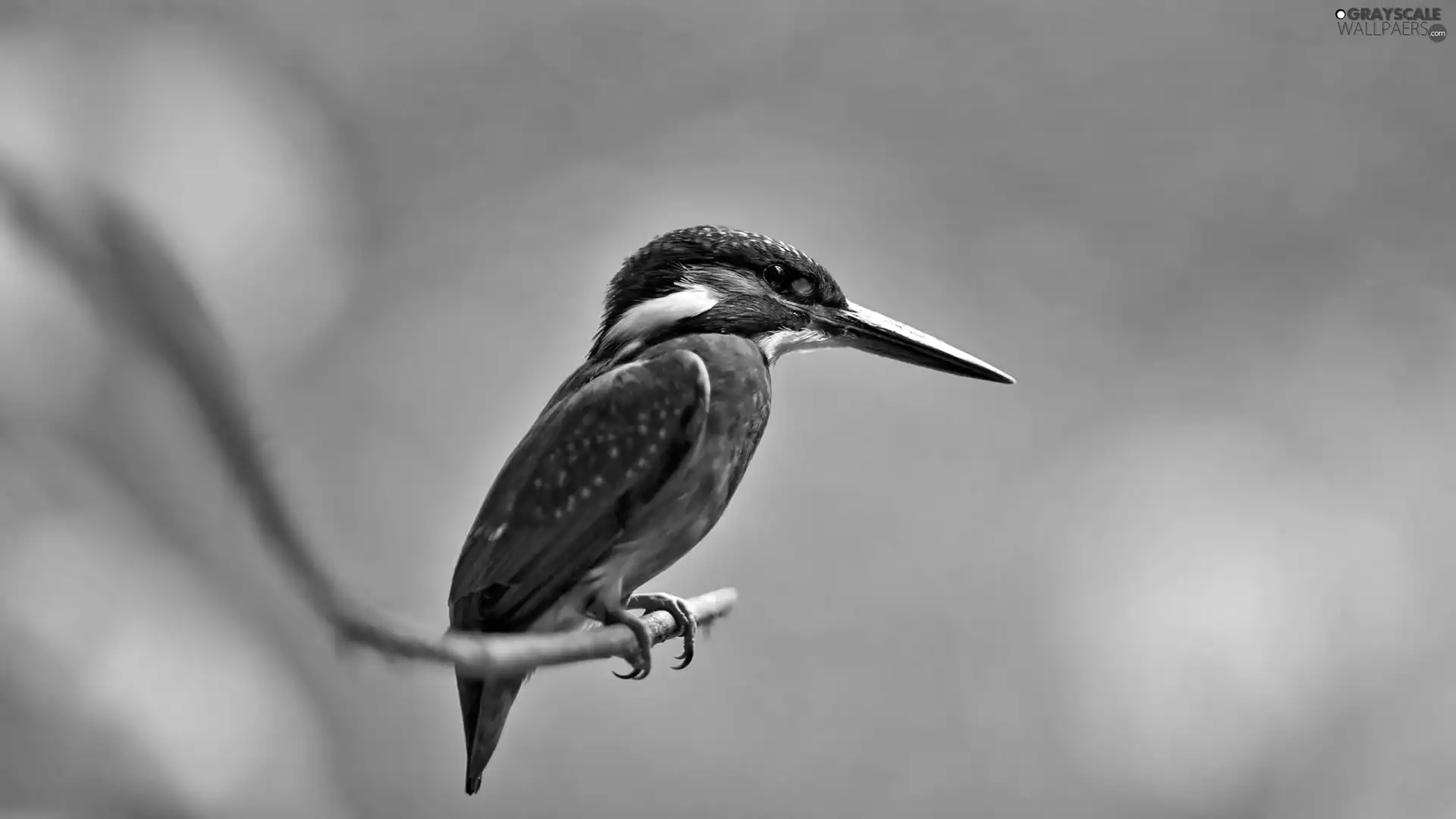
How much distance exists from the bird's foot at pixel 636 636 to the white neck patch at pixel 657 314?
0.39 m

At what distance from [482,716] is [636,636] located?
0.18 meters

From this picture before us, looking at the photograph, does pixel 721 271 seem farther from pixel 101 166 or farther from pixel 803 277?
pixel 101 166

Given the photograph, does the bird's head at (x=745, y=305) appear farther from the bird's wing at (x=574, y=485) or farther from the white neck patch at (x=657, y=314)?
the bird's wing at (x=574, y=485)

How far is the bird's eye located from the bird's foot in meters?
0.54

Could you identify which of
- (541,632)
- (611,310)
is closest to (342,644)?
(541,632)

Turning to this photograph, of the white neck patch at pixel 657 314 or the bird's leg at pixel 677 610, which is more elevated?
the white neck patch at pixel 657 314

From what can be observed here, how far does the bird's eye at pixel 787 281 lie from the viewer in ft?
5.65

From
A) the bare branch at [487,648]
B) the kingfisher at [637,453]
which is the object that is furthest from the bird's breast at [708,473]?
the bare branch at [487,648]

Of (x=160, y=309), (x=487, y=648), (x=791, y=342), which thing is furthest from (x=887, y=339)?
(x=160, y=309)

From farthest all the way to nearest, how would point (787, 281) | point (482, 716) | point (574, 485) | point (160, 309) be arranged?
point (787, 281)
point (574, 485)
point (482, 716)
point (160, 309)

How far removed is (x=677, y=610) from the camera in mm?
1498

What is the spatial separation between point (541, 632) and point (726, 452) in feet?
0.99

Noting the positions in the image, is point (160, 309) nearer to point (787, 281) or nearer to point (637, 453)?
point (637, 453)

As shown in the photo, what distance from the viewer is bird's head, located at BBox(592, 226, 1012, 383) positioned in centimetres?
162
